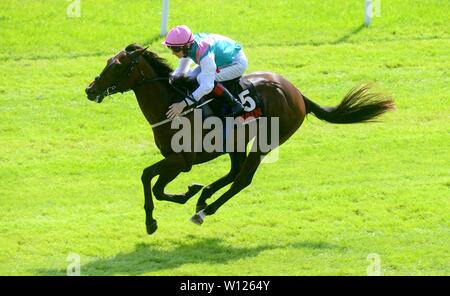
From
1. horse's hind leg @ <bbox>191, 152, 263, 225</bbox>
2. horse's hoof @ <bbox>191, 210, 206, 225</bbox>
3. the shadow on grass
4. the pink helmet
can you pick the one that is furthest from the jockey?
the shadow on grass

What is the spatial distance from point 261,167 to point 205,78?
3.15 m

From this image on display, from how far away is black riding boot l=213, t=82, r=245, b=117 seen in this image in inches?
485

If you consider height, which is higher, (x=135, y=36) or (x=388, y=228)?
(x=135, y=36)

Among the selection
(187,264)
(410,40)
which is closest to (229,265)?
(187,264)

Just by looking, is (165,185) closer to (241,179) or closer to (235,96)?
(241,179)

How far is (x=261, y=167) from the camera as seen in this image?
588 inches

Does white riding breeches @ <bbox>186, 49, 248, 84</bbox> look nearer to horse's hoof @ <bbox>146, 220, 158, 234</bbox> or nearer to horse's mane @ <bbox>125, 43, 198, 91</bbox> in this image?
horse's mane @ <bbox>125, 43, 198, 91</bbox>

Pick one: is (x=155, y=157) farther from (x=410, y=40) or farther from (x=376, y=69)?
(x=410, y=40)

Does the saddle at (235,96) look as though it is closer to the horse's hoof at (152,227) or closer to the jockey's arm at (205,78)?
the jockey's arm at (205,78)

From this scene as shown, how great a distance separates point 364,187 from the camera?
557 inches

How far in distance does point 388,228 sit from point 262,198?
Result: 1662 millimetres

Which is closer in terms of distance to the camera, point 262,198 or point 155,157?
point 262,198

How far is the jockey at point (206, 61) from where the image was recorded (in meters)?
12.0

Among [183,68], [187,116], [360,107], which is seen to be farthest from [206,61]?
[360,107]
